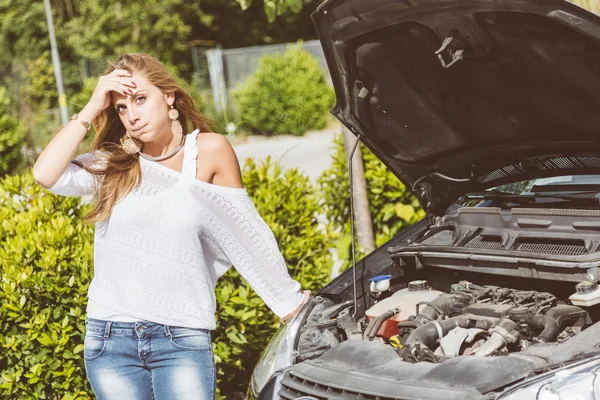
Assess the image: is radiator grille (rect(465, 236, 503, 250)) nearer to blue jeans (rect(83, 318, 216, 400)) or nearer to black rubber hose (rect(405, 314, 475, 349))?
black rubber hose (rect(405, 314, 475, 349))

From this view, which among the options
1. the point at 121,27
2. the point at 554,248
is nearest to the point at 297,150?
the point at 121,27

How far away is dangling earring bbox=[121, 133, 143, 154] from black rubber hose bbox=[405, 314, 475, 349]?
126 centimetres

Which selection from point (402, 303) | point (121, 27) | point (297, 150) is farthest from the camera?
point (121, 27)

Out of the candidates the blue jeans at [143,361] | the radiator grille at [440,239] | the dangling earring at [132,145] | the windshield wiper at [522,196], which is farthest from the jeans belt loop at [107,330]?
the windshield wiper at [522,196]

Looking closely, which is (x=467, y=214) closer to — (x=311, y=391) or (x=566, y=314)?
(x=566, y=314)

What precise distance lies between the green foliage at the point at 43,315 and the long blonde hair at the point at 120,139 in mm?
1289

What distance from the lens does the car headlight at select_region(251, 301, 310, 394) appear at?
3.30 m

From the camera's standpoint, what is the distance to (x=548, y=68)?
3.28 metres

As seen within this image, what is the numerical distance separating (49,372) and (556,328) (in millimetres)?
2701

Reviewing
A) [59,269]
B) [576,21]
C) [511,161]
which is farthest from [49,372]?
[576,21]

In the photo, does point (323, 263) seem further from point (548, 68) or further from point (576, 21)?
point (576, 21)

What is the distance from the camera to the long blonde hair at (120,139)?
10.1 feet

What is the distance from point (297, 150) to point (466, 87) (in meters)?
16.3

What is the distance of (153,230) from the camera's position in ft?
9.90
